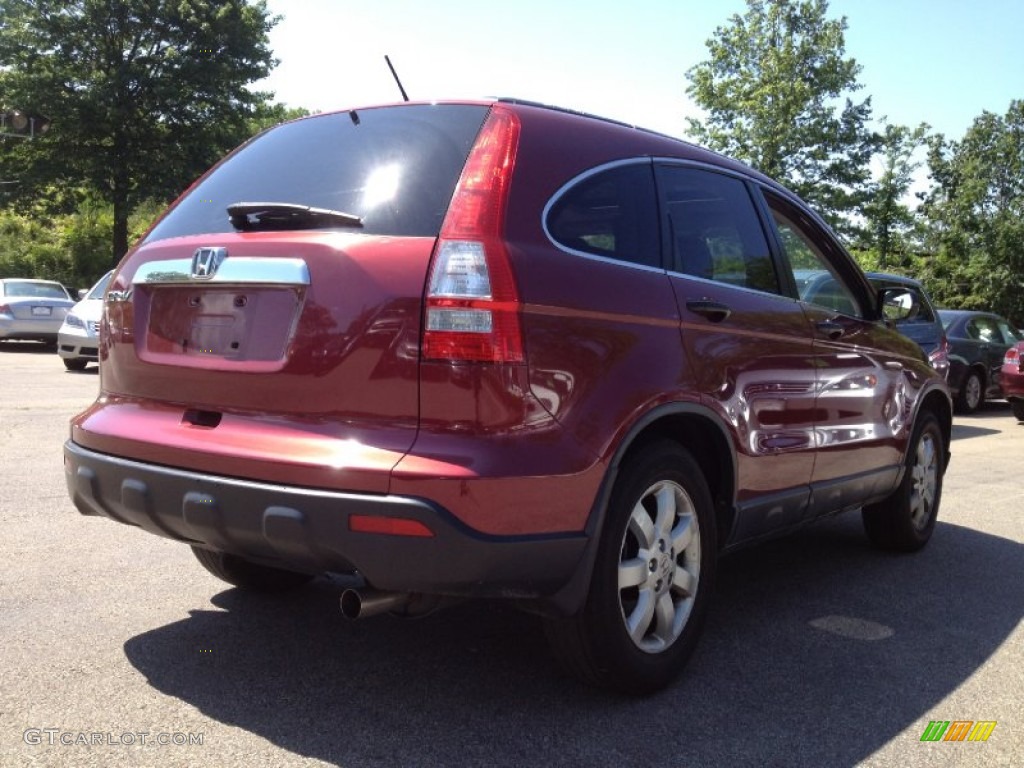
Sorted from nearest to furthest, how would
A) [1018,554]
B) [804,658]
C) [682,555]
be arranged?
[682,555] < [804,658] < [1018,554]

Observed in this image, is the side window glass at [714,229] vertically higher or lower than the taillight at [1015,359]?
higher

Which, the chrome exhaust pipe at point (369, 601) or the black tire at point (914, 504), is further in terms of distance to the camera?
the black tire at point (914, 504)

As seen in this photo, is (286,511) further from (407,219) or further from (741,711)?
(741,711)

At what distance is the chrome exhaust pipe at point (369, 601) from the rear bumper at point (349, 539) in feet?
0.39

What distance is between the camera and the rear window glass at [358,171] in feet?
9.21

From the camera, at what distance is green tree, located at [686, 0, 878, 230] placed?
33531 mm

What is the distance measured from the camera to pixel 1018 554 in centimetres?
537

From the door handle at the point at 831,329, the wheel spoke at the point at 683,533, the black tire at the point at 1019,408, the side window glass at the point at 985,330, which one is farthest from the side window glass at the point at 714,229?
the side window glass at the point at 985,330

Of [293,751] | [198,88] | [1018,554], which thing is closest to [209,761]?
[293,751]

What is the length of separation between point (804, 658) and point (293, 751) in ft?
6.19

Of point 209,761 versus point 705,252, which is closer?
point 209,761

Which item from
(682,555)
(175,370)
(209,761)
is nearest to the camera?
(209,761)

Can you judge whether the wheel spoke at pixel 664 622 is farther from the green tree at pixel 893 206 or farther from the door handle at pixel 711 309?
the green tree at pixel 893 206

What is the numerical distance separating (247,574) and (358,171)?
1.78 m
